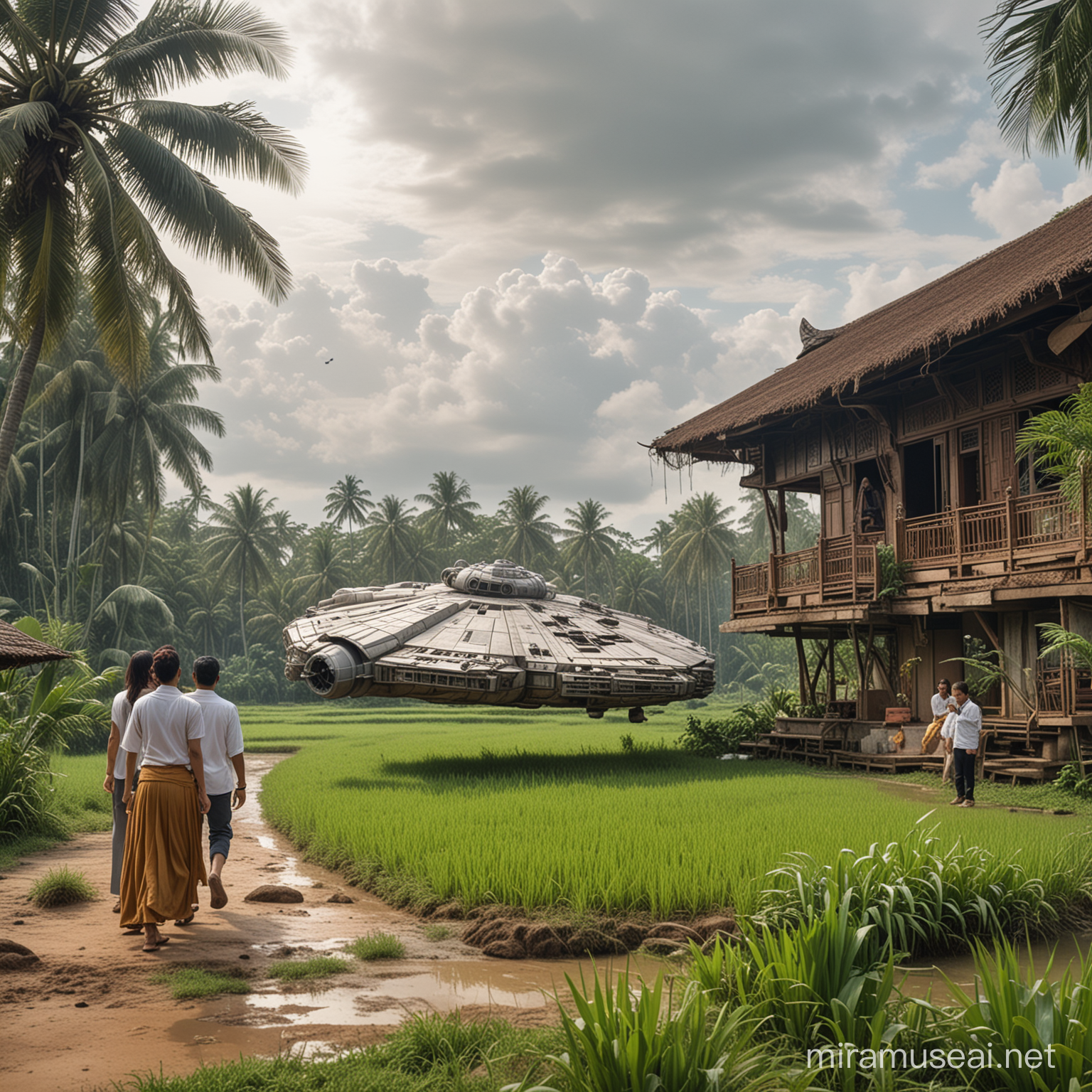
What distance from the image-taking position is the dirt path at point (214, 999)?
4.56 metres

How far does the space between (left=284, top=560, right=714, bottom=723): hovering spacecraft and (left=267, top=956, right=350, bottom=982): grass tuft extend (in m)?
9.83

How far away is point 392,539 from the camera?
192 ft

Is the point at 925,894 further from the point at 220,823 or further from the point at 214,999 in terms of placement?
the point at 220,823

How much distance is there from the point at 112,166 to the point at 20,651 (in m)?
11.6

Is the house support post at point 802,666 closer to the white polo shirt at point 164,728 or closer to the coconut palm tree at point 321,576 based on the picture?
the white polo shirt at point 164,728

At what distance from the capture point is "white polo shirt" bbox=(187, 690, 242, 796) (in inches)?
289

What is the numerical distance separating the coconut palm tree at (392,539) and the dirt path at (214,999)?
50.2 meters

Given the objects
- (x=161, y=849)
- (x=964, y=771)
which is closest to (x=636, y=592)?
(x=964, y=771)

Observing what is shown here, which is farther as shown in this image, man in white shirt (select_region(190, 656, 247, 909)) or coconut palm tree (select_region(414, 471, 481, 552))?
coconut palm tree (select_region(414, 471, 481, 552))

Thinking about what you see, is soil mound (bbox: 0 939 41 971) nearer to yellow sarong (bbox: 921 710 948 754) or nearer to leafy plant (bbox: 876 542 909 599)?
yellow sarong (bbox: 921 710 948 754)

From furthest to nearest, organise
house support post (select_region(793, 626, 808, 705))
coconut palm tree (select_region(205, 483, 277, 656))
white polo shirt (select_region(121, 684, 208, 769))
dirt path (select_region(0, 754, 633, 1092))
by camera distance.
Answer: coconut palm tree (select_region(205, 483, 277, 656)), house support post (select_region(793, 626, 808, 705)), white polo shirt (select_region(121, 684, 208, 769)), dirt path (select_region(0, 754, 633, 1092))

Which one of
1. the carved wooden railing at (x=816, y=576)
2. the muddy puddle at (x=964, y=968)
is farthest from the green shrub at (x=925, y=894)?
the carved wooden railing at (x=816, y=576)

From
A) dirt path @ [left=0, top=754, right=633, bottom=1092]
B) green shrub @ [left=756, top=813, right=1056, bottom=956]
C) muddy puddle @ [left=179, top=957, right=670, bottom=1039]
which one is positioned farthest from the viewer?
green shrub @ [left=756, top=813, right=1056, bottom=956]

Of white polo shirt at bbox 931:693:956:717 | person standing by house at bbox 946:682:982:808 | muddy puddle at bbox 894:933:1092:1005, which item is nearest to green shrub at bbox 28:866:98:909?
muddy puddle at bbox 894:933:1092:1005
